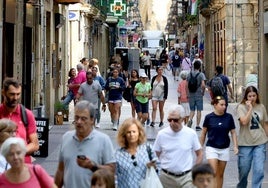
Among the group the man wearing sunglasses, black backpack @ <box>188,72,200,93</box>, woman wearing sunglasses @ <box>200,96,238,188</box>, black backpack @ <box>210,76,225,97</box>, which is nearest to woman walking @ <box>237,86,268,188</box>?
woman wearing sunglasses @ <box>200,96,238,188</box>

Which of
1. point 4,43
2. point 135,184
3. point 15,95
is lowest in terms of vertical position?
point 135,184

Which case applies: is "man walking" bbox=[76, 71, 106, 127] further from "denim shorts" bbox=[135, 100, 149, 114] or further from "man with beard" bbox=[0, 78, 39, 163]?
"man with beard" bbox=[0, 78, 39, 163]

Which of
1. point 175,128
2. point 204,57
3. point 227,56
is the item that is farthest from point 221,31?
point 175,128

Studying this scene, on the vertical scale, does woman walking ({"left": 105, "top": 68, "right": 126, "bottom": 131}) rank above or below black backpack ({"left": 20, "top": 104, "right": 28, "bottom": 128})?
above

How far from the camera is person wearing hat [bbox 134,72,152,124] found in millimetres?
22625

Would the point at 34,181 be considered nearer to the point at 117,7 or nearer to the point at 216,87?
the point at 216,87

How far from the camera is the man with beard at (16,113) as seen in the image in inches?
361

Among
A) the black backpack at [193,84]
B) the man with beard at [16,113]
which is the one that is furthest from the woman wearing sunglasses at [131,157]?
the black backpack at [193,84]

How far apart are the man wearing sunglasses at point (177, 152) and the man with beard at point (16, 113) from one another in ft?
5.13

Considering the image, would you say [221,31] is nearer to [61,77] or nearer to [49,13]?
[61,77]

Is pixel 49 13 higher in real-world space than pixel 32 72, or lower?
higher

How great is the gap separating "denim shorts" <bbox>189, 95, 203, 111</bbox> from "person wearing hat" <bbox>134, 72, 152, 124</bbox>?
1125mm

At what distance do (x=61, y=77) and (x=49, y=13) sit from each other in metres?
3.94

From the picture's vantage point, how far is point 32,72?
2206 cm
